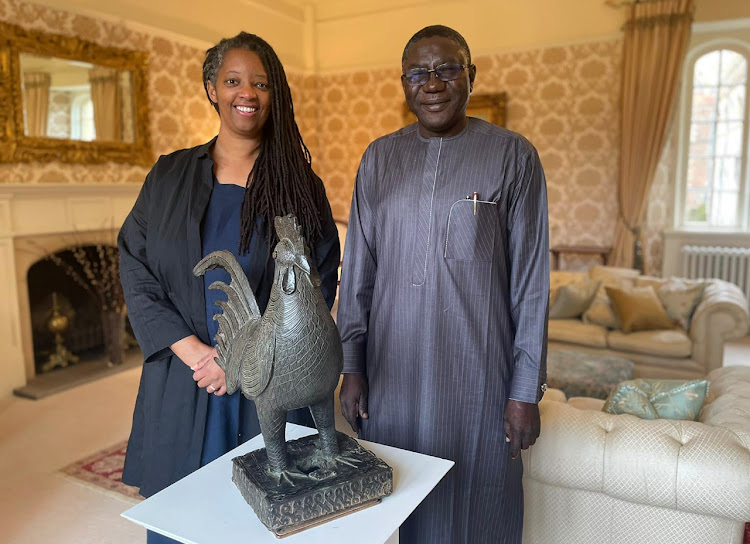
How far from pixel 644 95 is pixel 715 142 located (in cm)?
102

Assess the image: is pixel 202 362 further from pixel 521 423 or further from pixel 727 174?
pixel 727 174

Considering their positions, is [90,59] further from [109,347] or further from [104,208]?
[109,347]

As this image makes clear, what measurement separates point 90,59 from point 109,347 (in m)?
2.28

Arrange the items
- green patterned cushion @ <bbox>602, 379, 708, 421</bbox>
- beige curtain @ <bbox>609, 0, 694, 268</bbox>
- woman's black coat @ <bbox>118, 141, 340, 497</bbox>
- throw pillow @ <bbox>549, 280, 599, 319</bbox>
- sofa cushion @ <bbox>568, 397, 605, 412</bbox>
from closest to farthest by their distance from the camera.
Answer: woman's black coat @ <bbox>118, 141, 340, 497</bbox> → green patterned cushion @ <bbox>602, 379, 708, 421</bbox> → sofa cushion @ <bbox>568, 397, 605, 412</bbox> → throw pillow @ <bbox>549, 280, 599, 319</bbox> → beige curtain @ <bbox>609, 0, 694, 268</bbox>

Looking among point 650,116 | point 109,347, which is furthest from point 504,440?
point 650,116

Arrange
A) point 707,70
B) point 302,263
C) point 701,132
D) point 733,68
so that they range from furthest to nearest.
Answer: point 701,132 → point 707,70 → point 733,68 → point 302,263

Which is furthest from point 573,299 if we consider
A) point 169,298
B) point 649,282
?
point 169,298

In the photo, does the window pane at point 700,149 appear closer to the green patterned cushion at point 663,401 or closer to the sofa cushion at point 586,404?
the sofa cushion at point 586,404

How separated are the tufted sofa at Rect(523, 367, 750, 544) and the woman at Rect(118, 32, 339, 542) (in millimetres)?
828

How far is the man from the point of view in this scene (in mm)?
1377

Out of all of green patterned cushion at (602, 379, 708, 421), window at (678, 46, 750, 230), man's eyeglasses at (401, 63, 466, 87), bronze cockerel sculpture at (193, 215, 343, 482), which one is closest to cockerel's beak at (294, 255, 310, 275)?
bronze cockerel sculpture at (193, 215, 343, 482)

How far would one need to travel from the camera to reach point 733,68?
19.6 ft

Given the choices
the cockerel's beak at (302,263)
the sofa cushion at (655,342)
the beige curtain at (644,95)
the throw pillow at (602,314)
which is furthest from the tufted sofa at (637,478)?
the beige curtain at (644,95)

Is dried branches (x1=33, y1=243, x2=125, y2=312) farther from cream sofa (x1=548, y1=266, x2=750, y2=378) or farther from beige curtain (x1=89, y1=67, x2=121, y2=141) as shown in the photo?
cream sofa (x1=548, y1=266, x2=750, y2=378)
